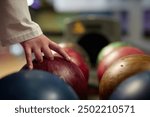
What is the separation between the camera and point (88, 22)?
3104mm

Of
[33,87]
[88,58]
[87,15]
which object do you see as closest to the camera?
[33,87]

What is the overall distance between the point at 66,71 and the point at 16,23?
0.24 metres

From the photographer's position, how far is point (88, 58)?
264 cm

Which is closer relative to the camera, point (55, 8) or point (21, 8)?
point (21, 8)

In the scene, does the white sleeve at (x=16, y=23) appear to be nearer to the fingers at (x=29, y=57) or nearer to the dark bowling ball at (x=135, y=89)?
the fingers at (x=29, y=57)

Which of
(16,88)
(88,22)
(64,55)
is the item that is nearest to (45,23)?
(88,22)

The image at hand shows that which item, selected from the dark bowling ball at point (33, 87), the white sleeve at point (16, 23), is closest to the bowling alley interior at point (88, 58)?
the dark bowling ball at point (33, 87)

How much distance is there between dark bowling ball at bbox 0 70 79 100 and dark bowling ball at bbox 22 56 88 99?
0.17 meters

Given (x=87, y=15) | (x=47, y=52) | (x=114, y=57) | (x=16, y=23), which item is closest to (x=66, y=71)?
(x=47, y=52)

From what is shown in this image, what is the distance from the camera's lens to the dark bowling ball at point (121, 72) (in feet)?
3.98

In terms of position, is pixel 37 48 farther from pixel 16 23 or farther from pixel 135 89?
pixel 135 89

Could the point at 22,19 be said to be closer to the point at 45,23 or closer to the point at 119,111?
the point at 119,111

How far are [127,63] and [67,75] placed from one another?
0.69 ft

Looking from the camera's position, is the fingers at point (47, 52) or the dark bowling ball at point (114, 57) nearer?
the fingers at point (47, 52)
